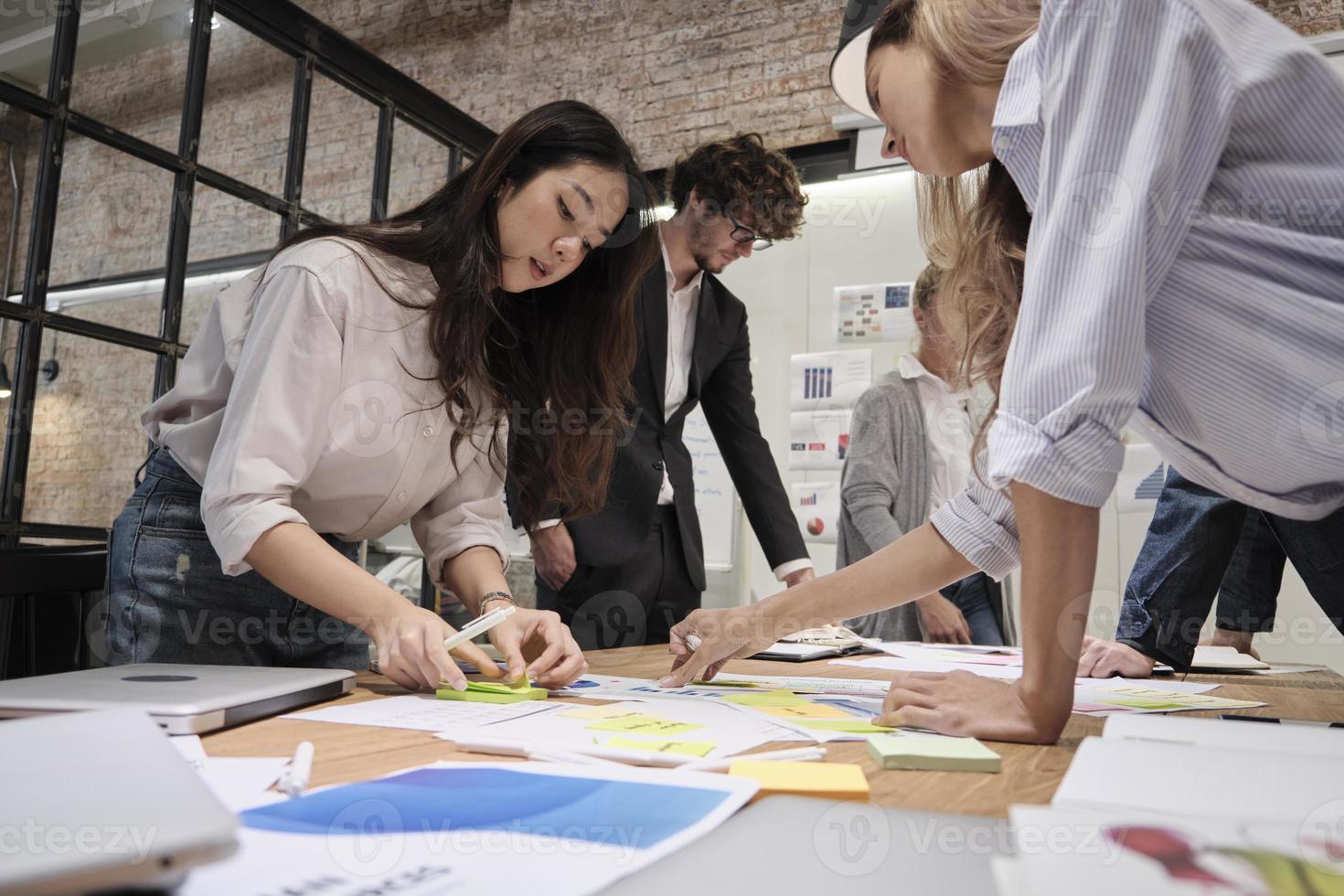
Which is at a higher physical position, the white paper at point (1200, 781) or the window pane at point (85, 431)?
the window pane at point (85, 431)

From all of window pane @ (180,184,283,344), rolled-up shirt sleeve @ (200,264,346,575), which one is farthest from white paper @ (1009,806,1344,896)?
window pane @ (180,184,283,344)

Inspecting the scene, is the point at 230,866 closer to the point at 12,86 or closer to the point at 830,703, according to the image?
the point at 830,703

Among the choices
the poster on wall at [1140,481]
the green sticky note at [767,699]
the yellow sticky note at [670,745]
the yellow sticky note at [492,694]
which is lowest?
the green sticky note at [767,699]

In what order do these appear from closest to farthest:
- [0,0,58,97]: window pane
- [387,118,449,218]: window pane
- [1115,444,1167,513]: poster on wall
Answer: [0,0,58,97]: window pane, [1115,444,1167,513]: poster on wall, [387,118,449,218]: window pane

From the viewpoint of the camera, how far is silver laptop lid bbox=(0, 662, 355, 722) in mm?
Result: 697

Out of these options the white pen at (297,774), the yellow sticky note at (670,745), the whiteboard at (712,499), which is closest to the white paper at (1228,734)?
the yellow sticky note at (670,745)

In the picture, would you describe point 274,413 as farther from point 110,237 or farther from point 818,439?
point 818,439

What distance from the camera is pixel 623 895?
37 centimetres

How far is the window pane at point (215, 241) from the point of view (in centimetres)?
287

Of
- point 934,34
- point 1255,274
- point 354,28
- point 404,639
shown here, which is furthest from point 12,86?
point 354,28

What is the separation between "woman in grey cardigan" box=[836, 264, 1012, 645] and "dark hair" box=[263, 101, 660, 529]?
46.6 inches

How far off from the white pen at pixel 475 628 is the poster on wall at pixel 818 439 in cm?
331

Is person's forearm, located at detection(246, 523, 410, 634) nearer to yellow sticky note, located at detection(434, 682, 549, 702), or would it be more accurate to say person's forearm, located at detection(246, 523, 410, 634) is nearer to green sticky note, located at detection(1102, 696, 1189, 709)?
yellow sticky note, located at detection(434, 682, 549, 702)

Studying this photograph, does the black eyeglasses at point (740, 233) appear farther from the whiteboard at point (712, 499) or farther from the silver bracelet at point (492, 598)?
the whiteboard at point (712, 499)
